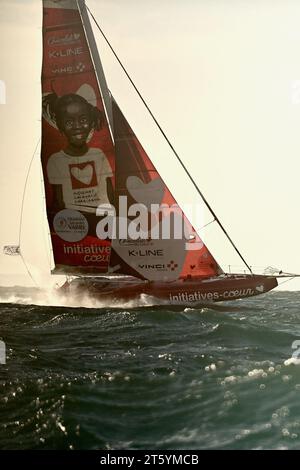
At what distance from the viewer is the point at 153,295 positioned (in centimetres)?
2567

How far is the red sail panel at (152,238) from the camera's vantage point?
25672 mm

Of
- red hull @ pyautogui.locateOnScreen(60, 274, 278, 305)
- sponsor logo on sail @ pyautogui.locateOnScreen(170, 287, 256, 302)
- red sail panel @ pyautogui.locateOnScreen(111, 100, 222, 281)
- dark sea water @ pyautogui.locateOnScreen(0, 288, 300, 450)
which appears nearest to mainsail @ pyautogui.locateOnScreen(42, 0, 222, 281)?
red sail panel @ pyautogui.locateOnScreen(111, 100, 222, 281)

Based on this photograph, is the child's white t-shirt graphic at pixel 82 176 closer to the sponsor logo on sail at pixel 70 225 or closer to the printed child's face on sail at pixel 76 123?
the sponsor logo on sail at pixel 70 225

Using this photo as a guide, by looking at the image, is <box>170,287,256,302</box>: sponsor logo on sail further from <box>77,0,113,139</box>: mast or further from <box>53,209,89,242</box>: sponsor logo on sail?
<box>77,0,113,139</box>: mast

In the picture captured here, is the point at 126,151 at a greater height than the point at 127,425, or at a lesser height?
greater

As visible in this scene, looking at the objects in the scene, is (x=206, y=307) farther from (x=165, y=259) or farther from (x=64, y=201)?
(x=64, y=201)

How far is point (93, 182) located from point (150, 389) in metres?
18.6

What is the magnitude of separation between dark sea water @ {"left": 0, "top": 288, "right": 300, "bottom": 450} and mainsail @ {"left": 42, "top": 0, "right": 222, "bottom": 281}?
851cm

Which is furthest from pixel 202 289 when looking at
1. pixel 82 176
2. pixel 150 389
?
pixel 150 389

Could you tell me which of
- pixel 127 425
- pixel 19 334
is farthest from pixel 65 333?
pixel 127 425

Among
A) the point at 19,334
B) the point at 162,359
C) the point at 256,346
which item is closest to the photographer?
the point at 162,359

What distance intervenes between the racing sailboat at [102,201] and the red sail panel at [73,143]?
0.05 metres

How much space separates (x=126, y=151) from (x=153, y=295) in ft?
24.1
